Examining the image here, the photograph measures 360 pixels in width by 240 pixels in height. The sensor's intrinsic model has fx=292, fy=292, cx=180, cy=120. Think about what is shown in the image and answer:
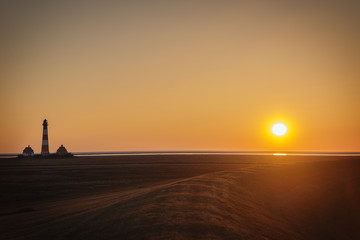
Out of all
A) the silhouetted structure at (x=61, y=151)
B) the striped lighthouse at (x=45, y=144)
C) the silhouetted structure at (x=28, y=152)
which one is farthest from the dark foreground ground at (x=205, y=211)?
the silhouetted structure at (x=28, y=152)

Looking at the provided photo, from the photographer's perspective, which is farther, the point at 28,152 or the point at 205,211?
the point at 28,152

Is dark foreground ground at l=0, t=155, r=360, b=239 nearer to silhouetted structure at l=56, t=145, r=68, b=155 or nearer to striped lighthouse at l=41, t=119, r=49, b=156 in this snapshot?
striped lighthouse at l=41, t=119, r=49, b=156

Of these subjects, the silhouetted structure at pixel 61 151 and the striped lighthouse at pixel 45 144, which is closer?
the striped lighthouse at pixel 45 144

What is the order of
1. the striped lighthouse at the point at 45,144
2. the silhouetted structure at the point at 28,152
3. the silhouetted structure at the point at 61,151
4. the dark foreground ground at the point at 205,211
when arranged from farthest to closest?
the silhouetted structure at the point at 61,151
the silhouetted structure at the point at 28,152
the striped lighthouse at the point at 45,144
the dark foreground ground at the point at 205,211

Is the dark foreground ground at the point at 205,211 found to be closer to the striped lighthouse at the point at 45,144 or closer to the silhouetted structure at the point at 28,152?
the striped lighthouse at the point at 45,144

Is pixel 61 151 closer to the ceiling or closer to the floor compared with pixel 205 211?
closer to the ceiling

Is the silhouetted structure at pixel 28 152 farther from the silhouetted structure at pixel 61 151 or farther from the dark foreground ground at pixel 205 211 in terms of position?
the dark foreground ground at pixel 205 211

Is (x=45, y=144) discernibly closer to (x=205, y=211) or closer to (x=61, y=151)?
(x=61, y=151)

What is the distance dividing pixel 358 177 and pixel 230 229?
89.7 feet

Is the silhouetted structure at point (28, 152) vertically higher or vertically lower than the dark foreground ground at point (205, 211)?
higher

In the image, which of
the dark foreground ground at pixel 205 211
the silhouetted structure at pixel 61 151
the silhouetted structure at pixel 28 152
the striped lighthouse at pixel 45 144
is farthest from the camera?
the silhouetted structure at pixel 61 151

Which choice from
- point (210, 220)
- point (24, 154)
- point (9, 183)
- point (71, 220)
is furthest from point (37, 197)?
point (24, 154)

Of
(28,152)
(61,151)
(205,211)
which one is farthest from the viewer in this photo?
(61,151)

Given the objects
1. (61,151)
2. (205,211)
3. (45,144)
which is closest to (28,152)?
(61,151)
